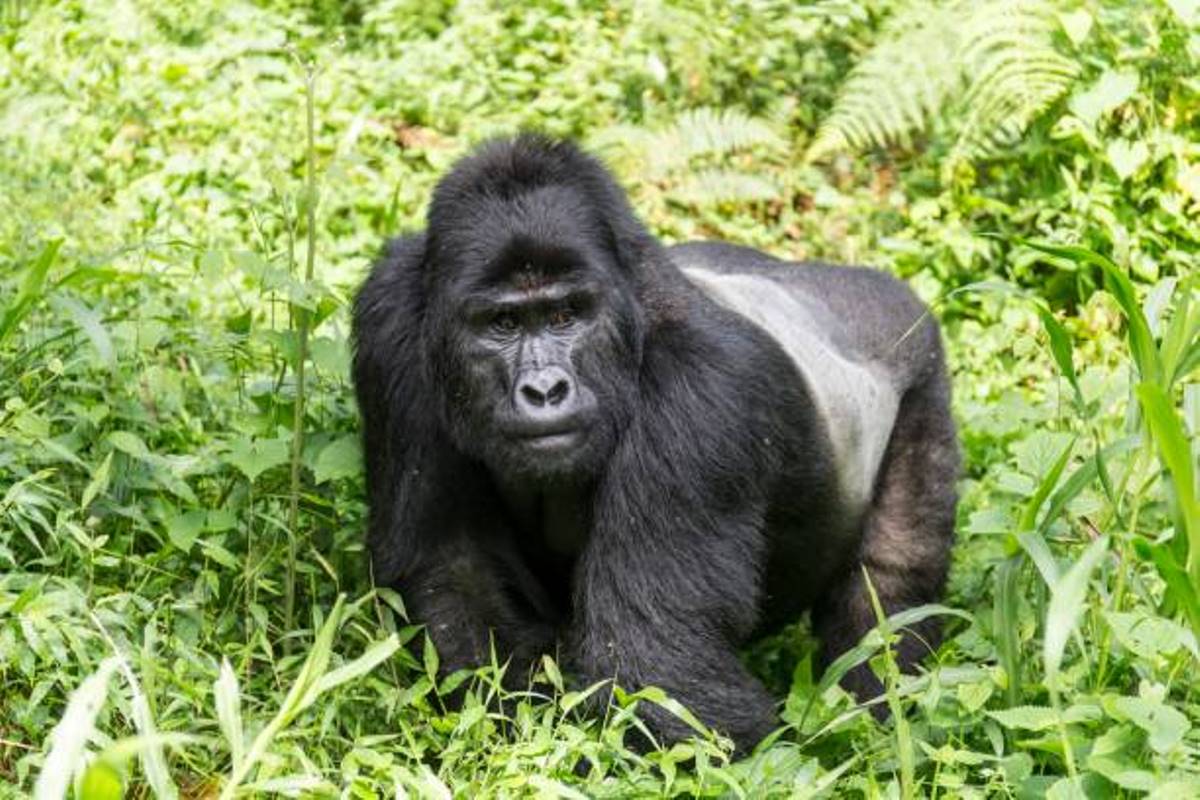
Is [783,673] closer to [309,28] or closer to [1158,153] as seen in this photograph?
[1158,153]

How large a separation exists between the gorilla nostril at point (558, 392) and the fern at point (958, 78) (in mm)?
3260

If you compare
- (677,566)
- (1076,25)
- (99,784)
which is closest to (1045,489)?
(677,566)

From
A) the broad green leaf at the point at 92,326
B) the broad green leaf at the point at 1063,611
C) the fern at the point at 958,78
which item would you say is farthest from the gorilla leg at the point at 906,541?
the fern at the point at 958,78

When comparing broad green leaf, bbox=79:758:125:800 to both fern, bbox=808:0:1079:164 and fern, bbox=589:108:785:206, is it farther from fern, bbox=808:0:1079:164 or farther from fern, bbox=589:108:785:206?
fern, bbox=808:0:1079:164

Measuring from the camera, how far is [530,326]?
3.84 meters

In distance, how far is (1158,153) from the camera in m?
6.20

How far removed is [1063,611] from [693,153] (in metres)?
4.36

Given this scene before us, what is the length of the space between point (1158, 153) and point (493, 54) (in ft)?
8.97

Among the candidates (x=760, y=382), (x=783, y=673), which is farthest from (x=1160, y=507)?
(x=760, y=382)

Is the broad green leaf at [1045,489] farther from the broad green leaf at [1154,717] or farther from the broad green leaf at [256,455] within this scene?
the broad green leaf at [256,455]

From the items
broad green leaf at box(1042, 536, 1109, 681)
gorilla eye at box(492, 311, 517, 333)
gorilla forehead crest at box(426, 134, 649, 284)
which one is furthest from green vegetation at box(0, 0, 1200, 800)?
gorilla eye at box(492, 311, 517, 333)

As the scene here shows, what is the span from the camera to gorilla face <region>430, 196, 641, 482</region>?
12.4 ft

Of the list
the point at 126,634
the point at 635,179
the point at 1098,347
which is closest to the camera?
the point at 126,634

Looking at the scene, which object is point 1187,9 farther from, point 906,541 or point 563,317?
point 563,317
